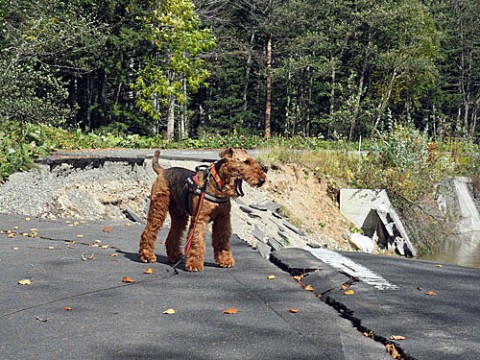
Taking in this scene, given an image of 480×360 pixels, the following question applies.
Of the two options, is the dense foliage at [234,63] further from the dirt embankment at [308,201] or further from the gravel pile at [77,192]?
the gravel pile at [77,192]

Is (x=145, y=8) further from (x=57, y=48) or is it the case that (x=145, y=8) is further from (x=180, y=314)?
(x=180, y=314)

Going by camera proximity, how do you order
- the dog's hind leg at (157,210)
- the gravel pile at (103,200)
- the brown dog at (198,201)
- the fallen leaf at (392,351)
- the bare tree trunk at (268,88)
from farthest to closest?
1. the bare tree trunk at (268,88)
2. the gravel pile at (103,200)
3. the dog's hind leg at (157,210)
4. the brown dog at (198,201)
5. the fallen leaf at (392,351)

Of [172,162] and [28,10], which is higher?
[28,10]

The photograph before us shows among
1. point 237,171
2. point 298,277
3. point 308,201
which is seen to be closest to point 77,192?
point 308,201

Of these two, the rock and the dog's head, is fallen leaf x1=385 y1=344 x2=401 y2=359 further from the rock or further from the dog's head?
the rock

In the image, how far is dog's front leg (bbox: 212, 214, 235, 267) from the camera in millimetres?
7414

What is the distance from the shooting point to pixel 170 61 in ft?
109

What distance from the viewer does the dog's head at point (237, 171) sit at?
22.3ft

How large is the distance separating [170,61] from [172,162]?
16.4 meters

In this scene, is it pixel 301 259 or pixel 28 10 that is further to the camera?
pixel 28 10

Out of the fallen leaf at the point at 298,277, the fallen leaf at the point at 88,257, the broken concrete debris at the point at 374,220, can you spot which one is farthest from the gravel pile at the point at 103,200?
the fallen leaf at the point at 298,277

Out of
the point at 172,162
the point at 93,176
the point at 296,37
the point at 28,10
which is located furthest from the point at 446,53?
the point at 93,176

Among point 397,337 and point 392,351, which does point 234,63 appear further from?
point 392,351

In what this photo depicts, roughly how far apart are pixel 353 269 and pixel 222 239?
5.13 ft
